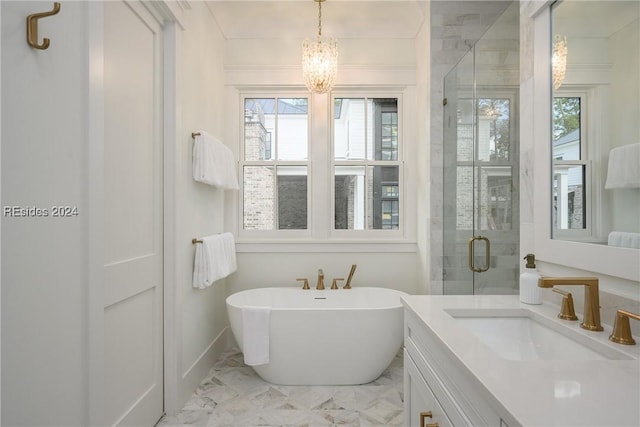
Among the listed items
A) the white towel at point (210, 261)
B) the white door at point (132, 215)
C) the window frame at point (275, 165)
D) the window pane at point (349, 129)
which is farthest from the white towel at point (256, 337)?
the window pane at point (349, 129)

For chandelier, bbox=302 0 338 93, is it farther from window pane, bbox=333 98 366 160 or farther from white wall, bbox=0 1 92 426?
white wall, bbox=0 1 92 426

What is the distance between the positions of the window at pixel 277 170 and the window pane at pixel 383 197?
59 cm

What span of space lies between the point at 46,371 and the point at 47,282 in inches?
11.2

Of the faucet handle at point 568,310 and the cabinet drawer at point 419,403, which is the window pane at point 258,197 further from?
the faucet handle at point 568,310

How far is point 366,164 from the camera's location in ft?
9.76

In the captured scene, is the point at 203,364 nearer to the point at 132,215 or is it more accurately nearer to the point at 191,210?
the point at 191,210

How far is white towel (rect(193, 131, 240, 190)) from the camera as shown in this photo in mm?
2090

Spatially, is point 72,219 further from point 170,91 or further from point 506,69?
point 506,69

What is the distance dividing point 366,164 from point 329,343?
156 cm

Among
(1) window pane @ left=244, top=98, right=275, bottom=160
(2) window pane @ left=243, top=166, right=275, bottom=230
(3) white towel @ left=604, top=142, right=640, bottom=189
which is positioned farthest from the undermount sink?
(1) window pane @ left=244, top=98, right=275, bottom=160

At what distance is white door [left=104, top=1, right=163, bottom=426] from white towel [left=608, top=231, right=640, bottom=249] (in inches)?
69.3

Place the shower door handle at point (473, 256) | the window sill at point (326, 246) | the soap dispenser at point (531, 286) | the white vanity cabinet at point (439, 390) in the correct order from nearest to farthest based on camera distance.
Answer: the white vanity cabinet at point (439, 390) < the soap dispenser at point (531, 286) < the shower door handle at point (473, 256) < the window sill at point (326, 246)

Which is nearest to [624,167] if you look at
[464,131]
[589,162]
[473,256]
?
[589,162]

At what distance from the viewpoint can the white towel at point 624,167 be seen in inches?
34.6
